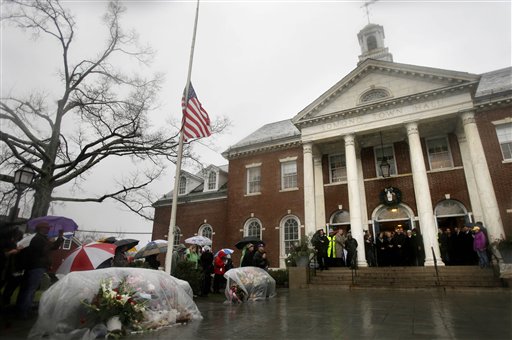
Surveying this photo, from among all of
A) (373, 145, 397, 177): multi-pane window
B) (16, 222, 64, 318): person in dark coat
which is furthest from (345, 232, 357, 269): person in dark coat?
(16, 222, 64, 318): person in dark coat

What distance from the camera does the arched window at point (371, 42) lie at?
27.0 metres

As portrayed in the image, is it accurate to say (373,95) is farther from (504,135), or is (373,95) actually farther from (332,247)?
(332,247)

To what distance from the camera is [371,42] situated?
27.2 m

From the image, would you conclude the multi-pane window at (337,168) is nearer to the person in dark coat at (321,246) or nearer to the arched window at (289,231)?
the arched window at (289,231)

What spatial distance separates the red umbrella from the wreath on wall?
15289 millimetres

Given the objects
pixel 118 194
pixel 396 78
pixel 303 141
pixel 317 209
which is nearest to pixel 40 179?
pixel 118 194

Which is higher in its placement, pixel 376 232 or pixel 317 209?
pixel 317 209

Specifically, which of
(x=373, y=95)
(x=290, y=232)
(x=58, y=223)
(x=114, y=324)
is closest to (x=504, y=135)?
(x=373, y=95)

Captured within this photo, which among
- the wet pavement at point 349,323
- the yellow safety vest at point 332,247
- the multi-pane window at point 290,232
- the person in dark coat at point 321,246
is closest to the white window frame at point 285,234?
the multi-pane window at point 290,232

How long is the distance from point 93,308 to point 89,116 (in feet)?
48.4

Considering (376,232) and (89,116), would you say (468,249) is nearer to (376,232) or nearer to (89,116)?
(376,232)

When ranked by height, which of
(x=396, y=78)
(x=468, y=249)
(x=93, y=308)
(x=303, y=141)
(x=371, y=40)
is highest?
(x=371, y=40)

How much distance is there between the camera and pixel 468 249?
13.5m

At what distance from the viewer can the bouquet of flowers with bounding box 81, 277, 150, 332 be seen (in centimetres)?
454
